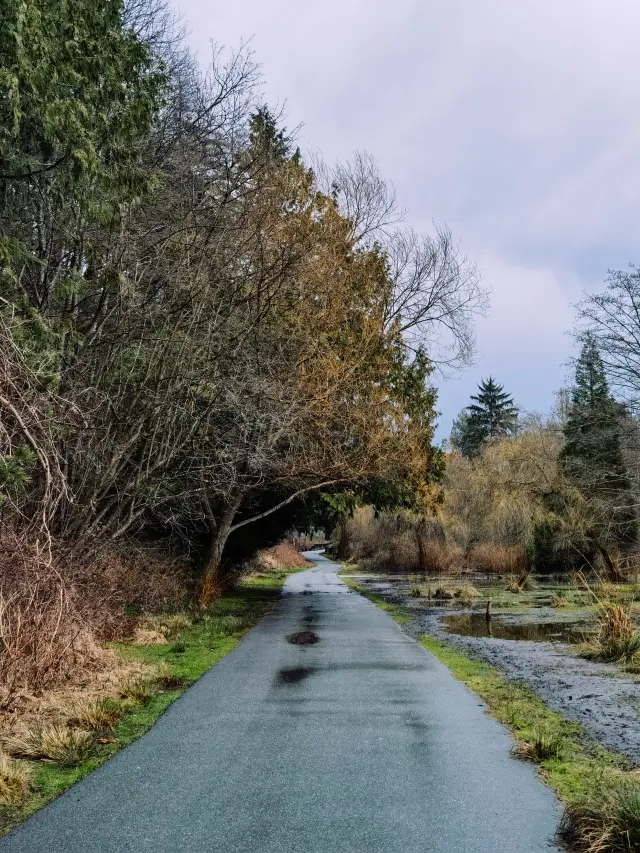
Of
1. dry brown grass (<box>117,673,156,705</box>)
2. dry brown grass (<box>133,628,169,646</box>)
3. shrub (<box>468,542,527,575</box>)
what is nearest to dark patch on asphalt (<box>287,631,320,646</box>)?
dry brown grass (<box>133,628,169,646</box>)

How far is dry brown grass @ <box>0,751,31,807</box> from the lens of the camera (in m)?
4.67

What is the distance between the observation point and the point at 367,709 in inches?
293

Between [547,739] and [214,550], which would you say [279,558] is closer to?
[214,550]

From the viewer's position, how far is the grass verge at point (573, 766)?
3936 mm

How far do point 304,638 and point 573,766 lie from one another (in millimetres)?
7889

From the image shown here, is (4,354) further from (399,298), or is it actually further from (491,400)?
(491,400)

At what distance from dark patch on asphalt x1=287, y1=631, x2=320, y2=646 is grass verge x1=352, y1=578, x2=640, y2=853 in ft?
10.3

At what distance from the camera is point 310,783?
16.8 feet

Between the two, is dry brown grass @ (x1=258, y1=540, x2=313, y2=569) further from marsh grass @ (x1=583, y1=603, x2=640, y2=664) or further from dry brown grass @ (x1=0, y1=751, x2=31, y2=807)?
dry brown grass @ (x1=0, y1=751, x2=31, y2=807)

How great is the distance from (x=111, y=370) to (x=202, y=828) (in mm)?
8373

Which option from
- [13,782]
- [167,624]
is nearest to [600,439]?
[167,624]

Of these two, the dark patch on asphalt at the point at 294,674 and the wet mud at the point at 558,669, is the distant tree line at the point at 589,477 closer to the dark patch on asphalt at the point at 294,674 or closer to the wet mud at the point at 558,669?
the wet mud at the point at 558,669

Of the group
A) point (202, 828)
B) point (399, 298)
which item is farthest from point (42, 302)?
point (399, 298)

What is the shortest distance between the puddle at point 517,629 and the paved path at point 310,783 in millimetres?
6271
